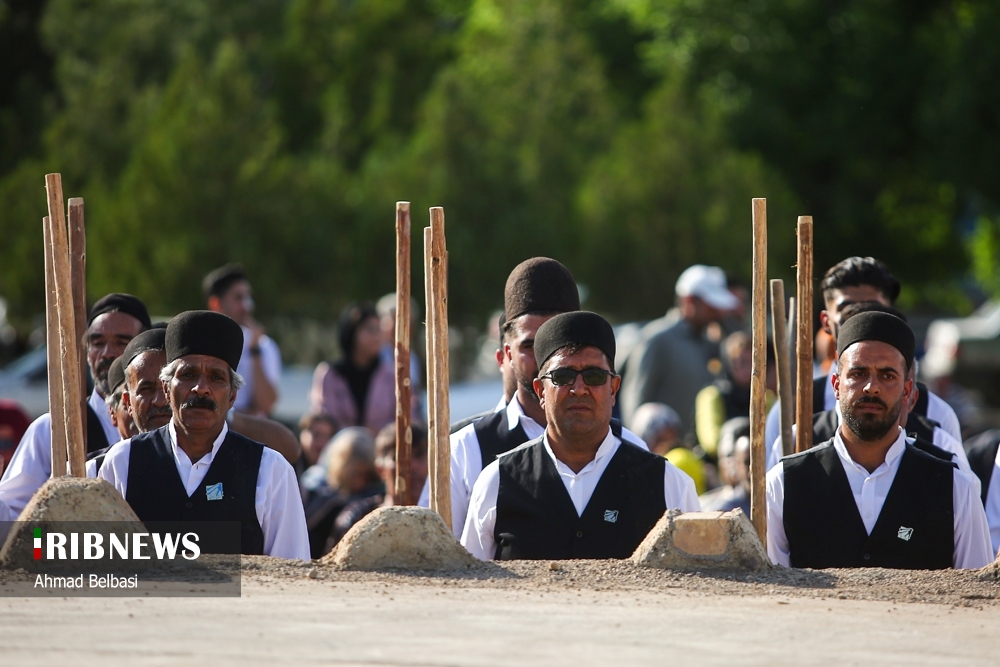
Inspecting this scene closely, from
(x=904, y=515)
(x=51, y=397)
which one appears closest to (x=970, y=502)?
(x=904, y=515)

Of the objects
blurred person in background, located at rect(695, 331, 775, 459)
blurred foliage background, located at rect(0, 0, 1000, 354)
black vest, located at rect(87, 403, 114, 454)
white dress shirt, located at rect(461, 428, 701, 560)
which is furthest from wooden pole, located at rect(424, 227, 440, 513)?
blurred foliage background, located at rect(0, 0, 1000, 354)

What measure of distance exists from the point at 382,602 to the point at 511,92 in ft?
58.4

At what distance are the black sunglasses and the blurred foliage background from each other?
12.2 meters

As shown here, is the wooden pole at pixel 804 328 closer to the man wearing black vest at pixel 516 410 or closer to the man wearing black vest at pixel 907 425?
the man wearing black vest at pixel 907 425

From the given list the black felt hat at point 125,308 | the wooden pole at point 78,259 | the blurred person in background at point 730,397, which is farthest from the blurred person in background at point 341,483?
the wooden pole at point 78,259

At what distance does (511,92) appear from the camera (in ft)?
68.8

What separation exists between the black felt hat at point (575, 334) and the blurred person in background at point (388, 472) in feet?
4.82

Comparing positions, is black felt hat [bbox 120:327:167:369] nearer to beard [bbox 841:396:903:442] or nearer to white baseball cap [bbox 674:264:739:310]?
beard [bbox 841:396:903:442]

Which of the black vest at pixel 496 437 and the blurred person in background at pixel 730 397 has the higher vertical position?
the blurred person in background at pixel 730 397

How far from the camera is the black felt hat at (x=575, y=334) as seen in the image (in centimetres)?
469

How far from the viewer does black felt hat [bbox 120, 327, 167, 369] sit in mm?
5020

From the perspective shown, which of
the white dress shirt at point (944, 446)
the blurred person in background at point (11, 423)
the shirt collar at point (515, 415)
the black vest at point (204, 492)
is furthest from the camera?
the blurred person in background at point (11, 423)

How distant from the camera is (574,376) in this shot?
4641 millimetres

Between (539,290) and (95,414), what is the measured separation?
171 cm
